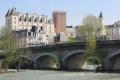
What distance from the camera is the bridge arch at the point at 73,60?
76.0 m

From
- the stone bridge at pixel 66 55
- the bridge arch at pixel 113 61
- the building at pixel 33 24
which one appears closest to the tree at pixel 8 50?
the stone bridge at pixel 66 55

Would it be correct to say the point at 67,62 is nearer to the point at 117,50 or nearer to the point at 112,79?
the point at 117,50

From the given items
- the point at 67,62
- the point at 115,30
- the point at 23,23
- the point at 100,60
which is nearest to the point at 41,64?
the point at 67,62

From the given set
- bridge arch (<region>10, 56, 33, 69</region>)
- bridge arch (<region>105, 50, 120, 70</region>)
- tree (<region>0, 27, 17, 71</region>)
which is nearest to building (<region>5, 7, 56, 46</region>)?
bridge arch (<region>10, 56, 33, 69</region>)

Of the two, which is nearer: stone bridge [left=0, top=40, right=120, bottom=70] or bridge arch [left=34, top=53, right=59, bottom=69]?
stone bridge [left=0, top=40, right=120, bottom=70]

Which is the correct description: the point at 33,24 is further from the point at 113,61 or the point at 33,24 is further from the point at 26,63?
the point at 113,61

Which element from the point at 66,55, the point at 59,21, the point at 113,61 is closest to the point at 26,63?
the point at 66,55

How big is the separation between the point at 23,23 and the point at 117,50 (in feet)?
321

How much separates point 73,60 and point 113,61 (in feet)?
38.9

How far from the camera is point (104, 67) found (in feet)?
227

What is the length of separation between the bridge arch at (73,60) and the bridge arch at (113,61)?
248 inches

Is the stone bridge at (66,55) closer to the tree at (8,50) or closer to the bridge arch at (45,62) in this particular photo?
the bridge arch at (45,62)

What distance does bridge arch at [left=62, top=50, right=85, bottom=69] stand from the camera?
76000mm

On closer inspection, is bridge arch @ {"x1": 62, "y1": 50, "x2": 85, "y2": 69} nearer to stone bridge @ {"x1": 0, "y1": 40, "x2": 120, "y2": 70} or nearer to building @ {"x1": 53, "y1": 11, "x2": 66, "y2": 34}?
stone bridge @ {"x1": 0, "y1": 40, "x2": 120, "y2": 70}
